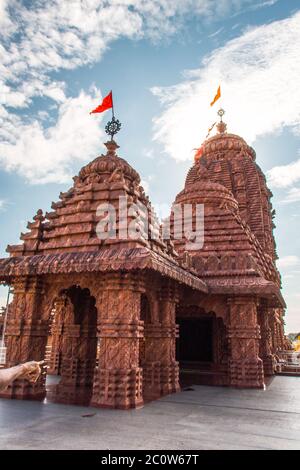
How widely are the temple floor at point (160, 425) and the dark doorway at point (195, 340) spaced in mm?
6080

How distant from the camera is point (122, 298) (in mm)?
8977

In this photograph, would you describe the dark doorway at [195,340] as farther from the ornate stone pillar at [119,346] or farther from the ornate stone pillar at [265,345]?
the ornate stone pillar at [119,346]

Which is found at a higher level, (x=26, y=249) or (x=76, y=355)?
(x=26, y=249)

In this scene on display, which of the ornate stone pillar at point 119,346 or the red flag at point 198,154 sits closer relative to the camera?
the ornate stone pillar at point 119,346

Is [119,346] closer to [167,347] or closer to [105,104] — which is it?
[167,347]

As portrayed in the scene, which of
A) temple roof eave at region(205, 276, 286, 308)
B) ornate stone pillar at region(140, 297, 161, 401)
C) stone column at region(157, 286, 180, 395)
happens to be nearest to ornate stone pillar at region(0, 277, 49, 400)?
ornate stone pillar at region(140, 297, 161, 401)

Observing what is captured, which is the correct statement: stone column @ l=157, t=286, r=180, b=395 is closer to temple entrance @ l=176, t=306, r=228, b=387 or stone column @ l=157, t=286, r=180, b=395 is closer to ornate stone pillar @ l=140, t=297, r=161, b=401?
ornate stone pillar @ l=140, t=297, r=161, b=401

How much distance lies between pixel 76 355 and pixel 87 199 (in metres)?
5.48

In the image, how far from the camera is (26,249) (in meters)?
10.9

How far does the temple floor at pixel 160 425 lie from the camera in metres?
5.64

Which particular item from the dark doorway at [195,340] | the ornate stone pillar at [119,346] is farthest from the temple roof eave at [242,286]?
the ornate stone pillar at [119,346]
